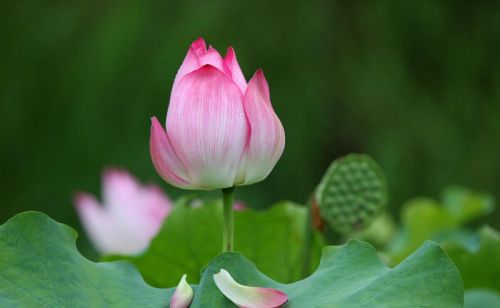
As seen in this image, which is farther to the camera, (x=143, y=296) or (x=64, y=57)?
(x=64, y=57)

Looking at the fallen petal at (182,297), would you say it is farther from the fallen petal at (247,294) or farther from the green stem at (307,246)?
the green stem at (307,246)

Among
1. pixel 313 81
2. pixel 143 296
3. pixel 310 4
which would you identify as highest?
pixel 143 296

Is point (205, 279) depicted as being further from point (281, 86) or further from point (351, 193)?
point (281, 86)

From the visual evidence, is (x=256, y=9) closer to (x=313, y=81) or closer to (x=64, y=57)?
(x=313, y=81)

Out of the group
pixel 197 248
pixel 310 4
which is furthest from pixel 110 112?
pixel 197 248

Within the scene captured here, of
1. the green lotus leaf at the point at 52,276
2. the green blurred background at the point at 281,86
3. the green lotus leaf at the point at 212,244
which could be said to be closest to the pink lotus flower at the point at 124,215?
the green lotus leaf at the point at 212,244

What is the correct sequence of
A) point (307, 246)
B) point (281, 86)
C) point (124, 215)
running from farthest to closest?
point (281, 86), point (124, 215), point (307, 246)

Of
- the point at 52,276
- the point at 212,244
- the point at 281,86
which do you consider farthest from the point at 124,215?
the point at 281,86
